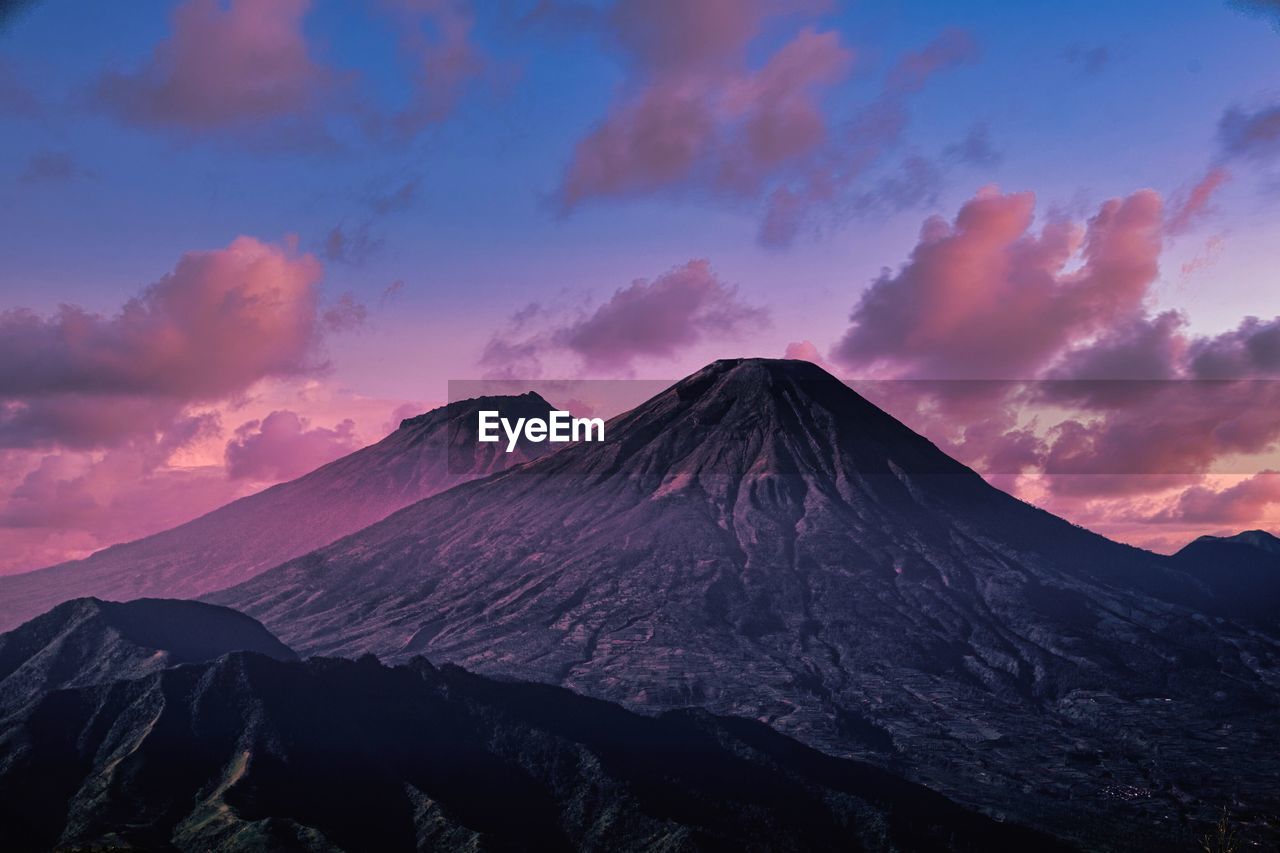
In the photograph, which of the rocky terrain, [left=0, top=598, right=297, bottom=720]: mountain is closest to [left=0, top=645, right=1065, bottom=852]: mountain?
the rocky terrain

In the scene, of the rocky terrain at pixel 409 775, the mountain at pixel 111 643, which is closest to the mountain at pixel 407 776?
the rocky terrain at pixel 409 775

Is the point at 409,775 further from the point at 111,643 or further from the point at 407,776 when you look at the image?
the point at 111,643

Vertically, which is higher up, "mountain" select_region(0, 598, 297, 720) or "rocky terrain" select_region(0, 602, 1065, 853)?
"mountain" select_region(0, 598, 297, 720)

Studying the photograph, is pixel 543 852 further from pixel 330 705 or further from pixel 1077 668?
pixel 1077 668

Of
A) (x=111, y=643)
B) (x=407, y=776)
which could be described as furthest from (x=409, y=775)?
(x=111, y=643)

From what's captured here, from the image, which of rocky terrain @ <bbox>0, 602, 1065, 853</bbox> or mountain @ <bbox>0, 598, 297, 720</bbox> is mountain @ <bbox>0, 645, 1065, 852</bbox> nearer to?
rocky terrain @ <bbox>0, 602, 1065, 853</bbox>

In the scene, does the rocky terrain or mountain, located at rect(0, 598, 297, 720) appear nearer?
the rocky terrain
